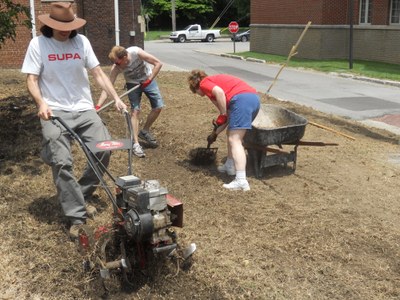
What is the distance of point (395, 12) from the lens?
2314 centimetres

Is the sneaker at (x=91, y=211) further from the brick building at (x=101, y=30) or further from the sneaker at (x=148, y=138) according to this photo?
the brick building at (x=101, y=30)

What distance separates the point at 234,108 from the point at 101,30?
14.1 metres

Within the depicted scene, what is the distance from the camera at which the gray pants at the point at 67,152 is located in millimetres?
4480

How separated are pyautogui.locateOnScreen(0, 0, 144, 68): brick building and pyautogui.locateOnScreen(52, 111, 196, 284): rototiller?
15192mm

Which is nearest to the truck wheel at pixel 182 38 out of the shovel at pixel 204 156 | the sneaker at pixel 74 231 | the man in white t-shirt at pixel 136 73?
the man in white t-shirt at pixel 136 73

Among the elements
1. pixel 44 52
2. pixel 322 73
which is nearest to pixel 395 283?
pixel 44 52

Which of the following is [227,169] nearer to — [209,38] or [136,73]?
[136,73]

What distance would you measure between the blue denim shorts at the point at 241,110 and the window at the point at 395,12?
19478 millimetres

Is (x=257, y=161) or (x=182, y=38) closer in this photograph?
(x=257, y=161)

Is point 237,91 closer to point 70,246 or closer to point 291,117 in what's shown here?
point 291,117

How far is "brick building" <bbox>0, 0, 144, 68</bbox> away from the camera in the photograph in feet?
59.0

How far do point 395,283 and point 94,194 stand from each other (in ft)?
9.80

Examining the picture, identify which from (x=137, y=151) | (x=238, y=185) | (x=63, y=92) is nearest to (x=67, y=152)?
(x=63, y=92)

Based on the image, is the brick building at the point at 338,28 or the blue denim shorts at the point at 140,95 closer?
the blue denim shorts at the point at 140,95
